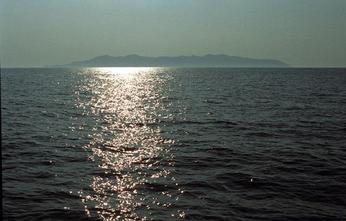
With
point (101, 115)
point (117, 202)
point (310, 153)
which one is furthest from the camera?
point (101, 115)

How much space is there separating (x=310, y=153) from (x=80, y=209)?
1622 centimetres

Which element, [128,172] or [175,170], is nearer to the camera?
[128,172]

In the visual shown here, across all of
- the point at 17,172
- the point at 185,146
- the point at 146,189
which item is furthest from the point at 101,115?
the point at 146,189

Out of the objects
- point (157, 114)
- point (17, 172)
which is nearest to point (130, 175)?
point (17, 172)

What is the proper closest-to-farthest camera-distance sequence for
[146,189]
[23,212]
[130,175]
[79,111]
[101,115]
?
1. [23,212]
2. [146,189]
3. [130,175]
4. [101,115]
5. [79,111]

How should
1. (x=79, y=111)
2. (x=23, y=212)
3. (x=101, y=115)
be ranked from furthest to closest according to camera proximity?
(x=79, y=111)
(x=101, y=115)
(x=23, y=212)

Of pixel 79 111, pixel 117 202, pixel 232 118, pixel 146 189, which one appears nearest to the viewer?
pixel 117 202

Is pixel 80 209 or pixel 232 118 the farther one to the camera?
pixel 232 118

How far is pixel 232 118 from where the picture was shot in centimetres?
4244

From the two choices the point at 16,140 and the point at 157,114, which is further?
Answer: the point at 157,114

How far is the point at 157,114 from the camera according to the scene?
157ft

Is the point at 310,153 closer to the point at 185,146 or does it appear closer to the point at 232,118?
the point at 185,146

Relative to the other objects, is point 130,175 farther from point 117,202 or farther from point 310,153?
point 310,153

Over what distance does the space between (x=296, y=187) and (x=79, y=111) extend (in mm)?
37003
